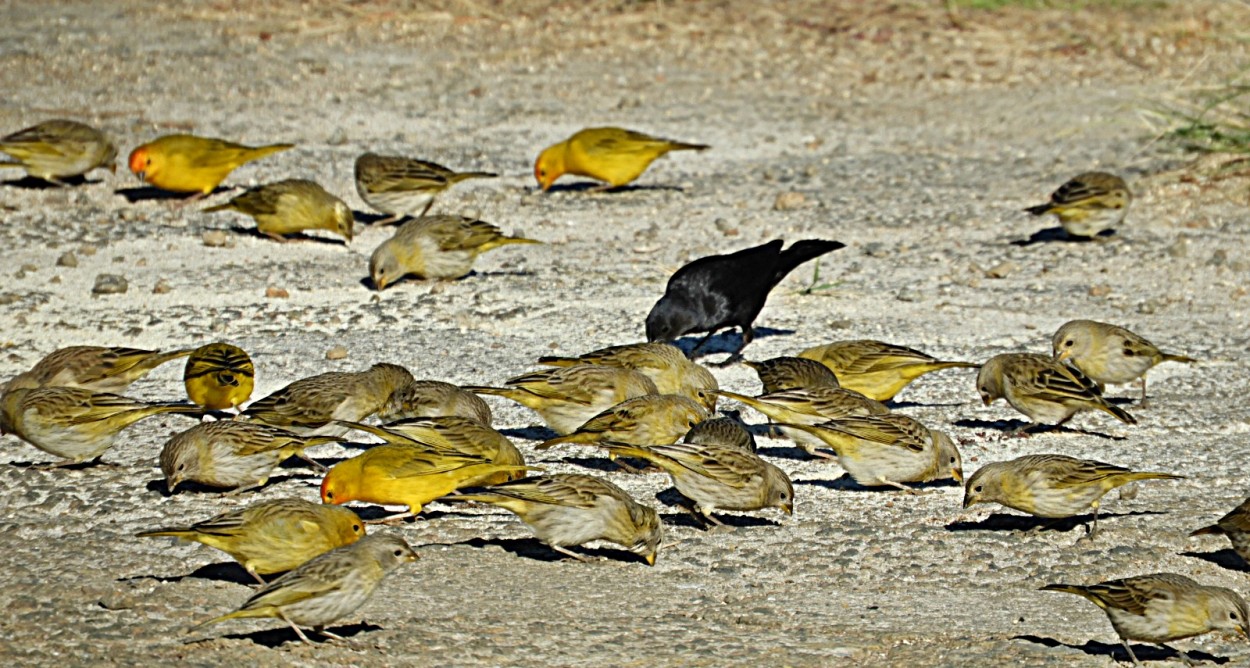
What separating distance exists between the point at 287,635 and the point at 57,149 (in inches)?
278

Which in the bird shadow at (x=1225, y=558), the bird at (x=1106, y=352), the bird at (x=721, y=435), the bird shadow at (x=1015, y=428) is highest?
the bird at (x=721, y=435)

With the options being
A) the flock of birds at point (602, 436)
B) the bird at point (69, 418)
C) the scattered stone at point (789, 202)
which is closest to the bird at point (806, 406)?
the flock of birds at point (602, 436)

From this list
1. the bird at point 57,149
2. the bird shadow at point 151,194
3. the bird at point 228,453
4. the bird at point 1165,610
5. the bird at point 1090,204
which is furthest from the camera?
the bird shadow at point 151,194

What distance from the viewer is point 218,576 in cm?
570

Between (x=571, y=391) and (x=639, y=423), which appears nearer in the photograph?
(x=639, y=423)

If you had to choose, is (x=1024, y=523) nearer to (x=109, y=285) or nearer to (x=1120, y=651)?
(x=1120, y=651)

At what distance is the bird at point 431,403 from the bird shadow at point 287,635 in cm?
179

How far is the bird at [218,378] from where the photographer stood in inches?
287

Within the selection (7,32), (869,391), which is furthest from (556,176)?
(7,32)

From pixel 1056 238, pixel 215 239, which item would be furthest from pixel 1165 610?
pixel 215 239

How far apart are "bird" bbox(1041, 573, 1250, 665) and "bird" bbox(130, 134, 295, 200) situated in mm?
7596

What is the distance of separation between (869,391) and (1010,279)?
8.48 feet

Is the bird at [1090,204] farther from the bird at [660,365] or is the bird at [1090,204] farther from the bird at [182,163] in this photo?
the bird at [182,163]

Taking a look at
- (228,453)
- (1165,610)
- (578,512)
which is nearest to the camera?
(1165,610)
